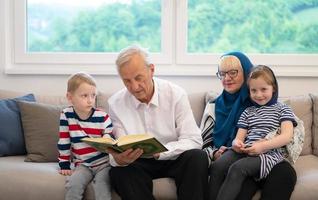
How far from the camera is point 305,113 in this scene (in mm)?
2971

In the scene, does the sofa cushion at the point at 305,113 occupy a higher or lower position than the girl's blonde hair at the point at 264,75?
lower

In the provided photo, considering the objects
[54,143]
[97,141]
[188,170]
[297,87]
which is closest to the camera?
[97,141]

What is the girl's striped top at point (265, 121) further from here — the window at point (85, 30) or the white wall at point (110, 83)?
the window at point (85, 30)

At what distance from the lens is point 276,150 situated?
2.46m

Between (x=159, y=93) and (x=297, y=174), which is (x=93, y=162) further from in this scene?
(x=297, y=174)

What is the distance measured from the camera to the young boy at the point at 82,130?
2.46 m

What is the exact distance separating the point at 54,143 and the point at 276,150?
4.16ft

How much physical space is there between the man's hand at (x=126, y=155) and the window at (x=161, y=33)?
3.91 ft

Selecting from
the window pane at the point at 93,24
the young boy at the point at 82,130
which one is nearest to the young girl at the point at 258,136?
the young boy at the point at 82,130

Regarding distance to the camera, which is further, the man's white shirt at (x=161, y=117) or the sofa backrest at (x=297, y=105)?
the sofa backrest at (x=297, y=105)

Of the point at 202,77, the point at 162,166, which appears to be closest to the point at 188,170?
the point at 162,166

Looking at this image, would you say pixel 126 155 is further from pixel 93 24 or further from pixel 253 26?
pixel 253 26

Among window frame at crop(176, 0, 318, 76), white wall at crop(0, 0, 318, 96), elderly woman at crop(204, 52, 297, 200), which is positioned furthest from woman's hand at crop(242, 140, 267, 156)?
window frame at crop(176, 0, 318, 76)

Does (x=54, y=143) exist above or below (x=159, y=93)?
below
